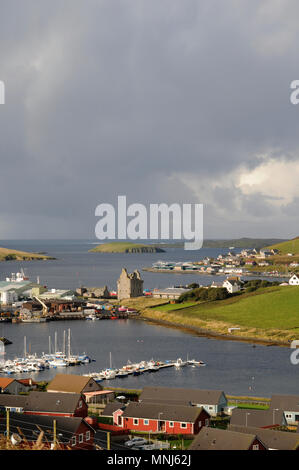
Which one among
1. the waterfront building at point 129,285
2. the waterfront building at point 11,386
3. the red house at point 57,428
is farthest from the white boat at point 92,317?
the red house at point 57,428

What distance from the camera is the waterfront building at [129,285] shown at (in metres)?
76.9

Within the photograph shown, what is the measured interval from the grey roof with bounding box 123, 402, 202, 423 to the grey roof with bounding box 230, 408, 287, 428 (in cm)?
154

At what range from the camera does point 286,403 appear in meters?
26.0

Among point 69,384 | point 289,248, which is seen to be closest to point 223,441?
point 69,384

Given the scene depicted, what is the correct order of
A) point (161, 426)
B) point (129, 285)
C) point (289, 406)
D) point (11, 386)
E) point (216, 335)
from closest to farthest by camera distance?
point (161, 426) → point (289, 406) → point (11, 386) → point (216, 335) → point (129, 285)

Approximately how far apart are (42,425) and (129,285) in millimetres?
57430

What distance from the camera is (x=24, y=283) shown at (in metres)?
86.6

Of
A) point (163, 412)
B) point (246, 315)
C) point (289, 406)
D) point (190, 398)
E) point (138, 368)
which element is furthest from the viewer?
point (246, 315)

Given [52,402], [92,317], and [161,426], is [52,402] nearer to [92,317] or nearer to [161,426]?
[161,426]

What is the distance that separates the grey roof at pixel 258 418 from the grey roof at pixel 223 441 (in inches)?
229

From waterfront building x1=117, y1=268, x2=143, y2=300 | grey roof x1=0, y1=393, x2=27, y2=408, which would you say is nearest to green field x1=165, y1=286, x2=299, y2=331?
waterfront building x1=117, y1=268, x2=143, y2=300

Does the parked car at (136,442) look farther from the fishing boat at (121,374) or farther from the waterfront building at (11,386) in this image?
the fishing boat at (121,374)

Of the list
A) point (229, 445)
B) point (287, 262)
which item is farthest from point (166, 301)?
point (287, 262)
